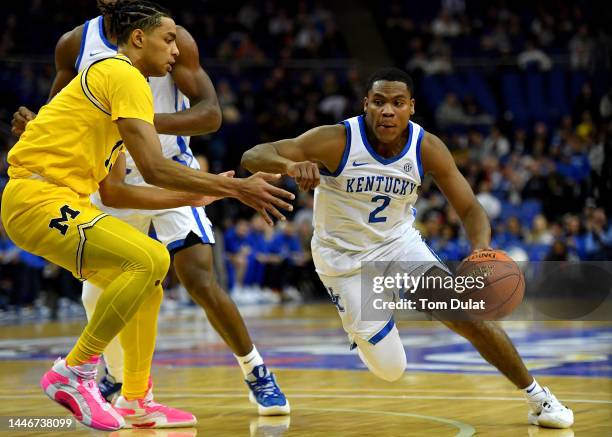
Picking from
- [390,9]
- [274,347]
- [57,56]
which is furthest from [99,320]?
[390,9]

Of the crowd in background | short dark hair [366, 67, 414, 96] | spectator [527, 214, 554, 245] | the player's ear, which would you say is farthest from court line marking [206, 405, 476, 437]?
spectator [527, 214, 554, 245]

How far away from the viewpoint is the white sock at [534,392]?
5566mm

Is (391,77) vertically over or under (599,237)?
over

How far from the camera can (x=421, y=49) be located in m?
22.7

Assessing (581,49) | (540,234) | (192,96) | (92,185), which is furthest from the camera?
(581,49)

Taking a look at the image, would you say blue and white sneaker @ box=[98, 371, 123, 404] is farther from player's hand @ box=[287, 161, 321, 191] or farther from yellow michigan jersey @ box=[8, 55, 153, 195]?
player's hand @ box=[287, 161, 321, 191]

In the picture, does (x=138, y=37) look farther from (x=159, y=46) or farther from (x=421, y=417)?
(x=421, y=417)

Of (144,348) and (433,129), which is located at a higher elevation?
(433,129)

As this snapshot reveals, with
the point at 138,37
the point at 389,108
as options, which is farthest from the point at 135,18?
the point at 389,108

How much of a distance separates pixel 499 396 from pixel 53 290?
9.34m

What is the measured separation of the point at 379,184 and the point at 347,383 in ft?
6.71

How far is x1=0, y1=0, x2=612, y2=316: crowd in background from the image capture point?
16141 mm

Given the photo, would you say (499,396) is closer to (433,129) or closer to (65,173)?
(65,173)

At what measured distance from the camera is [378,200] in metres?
5.96
